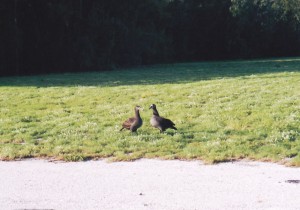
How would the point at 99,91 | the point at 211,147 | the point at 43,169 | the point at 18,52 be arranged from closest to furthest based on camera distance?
the point at 43,169
the point at 211,147
the point at 99,91
the point at 18,52

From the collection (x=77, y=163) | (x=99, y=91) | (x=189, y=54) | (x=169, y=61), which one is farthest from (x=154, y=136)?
(x=189, y=54)

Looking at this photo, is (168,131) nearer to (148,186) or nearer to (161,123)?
(161,123)

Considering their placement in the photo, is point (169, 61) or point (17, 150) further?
point (169, 61)

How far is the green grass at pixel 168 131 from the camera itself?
1288 centimetres

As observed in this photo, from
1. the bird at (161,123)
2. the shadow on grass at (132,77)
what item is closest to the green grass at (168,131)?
the bird at (161,123)

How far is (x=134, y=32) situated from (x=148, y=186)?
5278cm

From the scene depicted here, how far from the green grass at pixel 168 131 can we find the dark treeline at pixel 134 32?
2667 centimetres

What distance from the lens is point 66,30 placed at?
53969 mm

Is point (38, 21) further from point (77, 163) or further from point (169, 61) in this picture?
point (77, 163)

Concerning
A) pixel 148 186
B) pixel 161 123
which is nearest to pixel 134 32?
pixel 161 123

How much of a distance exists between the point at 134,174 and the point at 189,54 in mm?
73997

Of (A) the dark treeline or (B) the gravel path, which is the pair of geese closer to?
(B) the gravel path

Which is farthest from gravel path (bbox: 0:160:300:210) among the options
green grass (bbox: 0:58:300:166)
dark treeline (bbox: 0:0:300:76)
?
dark treeline (bbox: 0:0:300:76)

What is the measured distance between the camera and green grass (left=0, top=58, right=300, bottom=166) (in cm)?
1288
